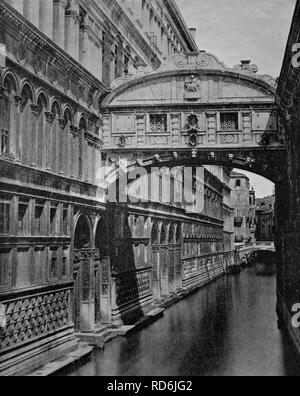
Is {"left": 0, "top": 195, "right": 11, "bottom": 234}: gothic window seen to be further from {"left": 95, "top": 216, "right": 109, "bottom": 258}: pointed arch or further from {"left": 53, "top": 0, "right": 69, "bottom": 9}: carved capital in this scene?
{"left": 53, "top": 0, "right": 69, "bottom": 9}: carved capital

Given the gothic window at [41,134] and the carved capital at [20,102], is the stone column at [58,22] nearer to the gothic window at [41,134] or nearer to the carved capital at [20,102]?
the gothic window at [41,134]

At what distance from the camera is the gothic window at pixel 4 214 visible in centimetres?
1354

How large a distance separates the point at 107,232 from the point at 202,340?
17.5 ft

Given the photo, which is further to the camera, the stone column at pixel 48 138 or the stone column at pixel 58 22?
the stone column at pixel 58 22

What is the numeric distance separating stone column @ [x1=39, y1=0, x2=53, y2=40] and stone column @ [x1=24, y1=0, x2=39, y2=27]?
0.52 meters

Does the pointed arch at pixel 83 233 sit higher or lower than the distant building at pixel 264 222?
lower

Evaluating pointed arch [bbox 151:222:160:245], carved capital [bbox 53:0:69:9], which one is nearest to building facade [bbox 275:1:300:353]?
carved capital [bbox 53:0:69:9]

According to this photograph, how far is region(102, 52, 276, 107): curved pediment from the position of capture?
20031 millimetres

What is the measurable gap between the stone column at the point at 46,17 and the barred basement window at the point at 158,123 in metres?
5.00

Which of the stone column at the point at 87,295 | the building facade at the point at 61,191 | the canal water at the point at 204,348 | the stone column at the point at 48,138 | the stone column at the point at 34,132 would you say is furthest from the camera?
the stone column at the point at 87,295

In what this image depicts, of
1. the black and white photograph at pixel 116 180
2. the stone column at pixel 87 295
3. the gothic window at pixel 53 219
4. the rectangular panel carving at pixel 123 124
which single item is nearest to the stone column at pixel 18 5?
the black and white photograph at pixel 116 180

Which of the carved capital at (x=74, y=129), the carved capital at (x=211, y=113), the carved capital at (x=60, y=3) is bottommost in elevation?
the carved capital at (x=74, y=129)

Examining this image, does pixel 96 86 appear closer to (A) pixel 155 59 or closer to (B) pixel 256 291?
(A) pixel 155 59
